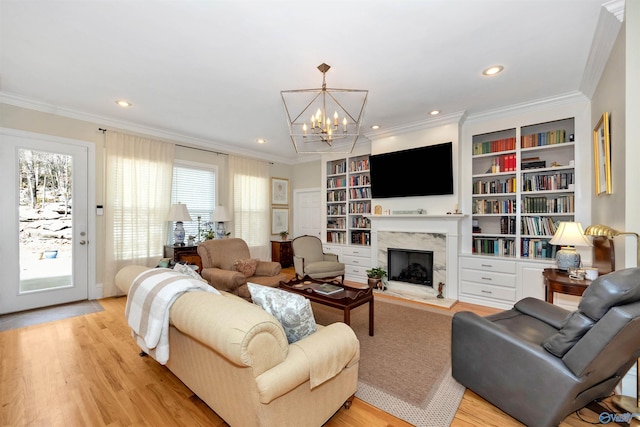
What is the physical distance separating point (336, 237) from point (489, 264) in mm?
2877

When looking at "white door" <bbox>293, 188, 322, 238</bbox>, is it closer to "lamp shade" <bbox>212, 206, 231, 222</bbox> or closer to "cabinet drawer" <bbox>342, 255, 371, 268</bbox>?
"cabinet drawer" <bbox>342, 255, 371, 268</bbox>

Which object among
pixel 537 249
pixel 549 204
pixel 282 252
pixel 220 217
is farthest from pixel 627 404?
pixel 282 252

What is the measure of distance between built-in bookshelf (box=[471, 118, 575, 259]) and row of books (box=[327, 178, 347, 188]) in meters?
2.49

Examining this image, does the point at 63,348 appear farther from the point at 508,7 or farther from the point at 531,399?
the point at 508,7

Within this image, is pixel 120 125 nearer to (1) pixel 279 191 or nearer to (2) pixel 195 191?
(2) pixel 195 191

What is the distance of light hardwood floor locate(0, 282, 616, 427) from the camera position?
5.59ft

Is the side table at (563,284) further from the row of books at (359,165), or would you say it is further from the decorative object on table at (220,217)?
the decorative object on table at (220,217)

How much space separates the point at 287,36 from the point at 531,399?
3.03 m

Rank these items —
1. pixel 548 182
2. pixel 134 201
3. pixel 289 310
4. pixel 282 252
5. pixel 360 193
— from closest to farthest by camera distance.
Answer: pixel 289 310 → pixel 548 182 → pixel 134 201 → pixel 360 193 → pixel 282 252

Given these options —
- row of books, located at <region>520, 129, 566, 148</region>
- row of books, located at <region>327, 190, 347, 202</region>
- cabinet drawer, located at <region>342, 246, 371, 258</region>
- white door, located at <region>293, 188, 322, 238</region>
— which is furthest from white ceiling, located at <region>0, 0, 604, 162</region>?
white door, located at <region>293, 188, 322, 238</region>

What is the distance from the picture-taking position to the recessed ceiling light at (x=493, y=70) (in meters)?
2.73

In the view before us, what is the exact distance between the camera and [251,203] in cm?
604

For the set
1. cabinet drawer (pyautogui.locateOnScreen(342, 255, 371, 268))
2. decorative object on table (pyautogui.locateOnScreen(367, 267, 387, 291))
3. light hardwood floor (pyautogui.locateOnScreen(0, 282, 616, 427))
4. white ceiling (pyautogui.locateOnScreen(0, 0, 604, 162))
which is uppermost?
white ceiling (pyautogui.locateOnScreen(0, 0, 604, 162))

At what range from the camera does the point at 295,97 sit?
131 inches
